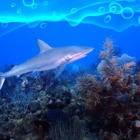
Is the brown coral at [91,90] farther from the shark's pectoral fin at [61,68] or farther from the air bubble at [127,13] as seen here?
the air bubble at [127,13]

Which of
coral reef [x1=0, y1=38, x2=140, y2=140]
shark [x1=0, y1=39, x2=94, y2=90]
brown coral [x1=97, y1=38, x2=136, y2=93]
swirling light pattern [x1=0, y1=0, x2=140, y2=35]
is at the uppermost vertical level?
swirling light pattern [x1=0, y1=0, x2=140, y2=35]

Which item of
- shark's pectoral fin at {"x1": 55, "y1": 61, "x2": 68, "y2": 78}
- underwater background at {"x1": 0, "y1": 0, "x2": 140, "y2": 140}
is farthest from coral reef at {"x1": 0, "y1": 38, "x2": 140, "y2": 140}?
shark's pectoral fin at {"x1": 55, "y1": 61, "x2": 68, "y2": 78}

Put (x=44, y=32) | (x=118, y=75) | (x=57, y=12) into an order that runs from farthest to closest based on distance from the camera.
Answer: (x=44, y=32)
(x=57, y=12)
(x=118, y=75)

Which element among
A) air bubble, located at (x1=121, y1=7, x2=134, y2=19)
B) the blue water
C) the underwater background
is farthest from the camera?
air bubble, located at (x1=121, y1=7, x2=134, y2=19)

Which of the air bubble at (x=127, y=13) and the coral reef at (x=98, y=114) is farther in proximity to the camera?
the air bubble at (x=127, y=13)

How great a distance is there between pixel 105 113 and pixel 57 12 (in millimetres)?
12926

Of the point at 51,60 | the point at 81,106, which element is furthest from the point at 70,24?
the point at 51,60

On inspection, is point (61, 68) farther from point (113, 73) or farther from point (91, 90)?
point (113, 73)

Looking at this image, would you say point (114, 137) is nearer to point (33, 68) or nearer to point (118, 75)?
point (118, 75)

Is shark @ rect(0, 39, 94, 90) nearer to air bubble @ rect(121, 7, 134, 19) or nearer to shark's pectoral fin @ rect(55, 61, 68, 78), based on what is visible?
shark's pectoral fin @ rect(55, 61, 68, 78)

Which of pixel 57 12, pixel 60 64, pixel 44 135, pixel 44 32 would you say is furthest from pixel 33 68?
pixel 44 32

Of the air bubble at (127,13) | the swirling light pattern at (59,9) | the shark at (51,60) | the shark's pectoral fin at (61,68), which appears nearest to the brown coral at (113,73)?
the shark at (51,60)

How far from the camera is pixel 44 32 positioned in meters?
40.3

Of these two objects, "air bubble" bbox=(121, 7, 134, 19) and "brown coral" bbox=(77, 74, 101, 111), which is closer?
"brown coral" bbox=(77, 74, 101, 111)
